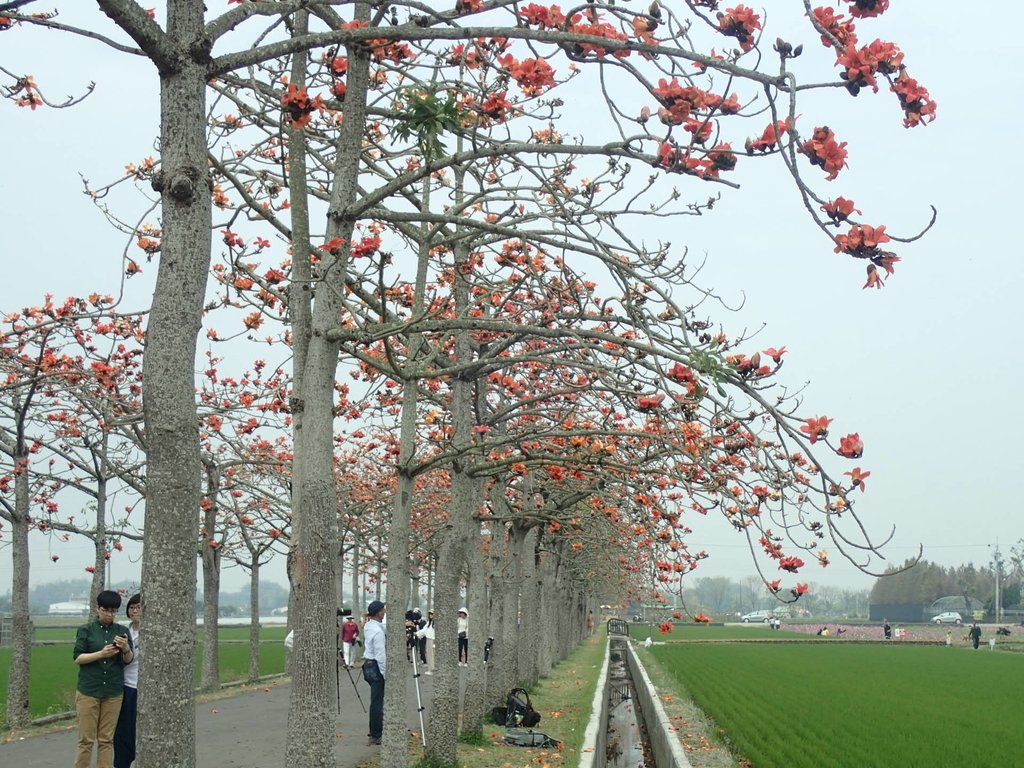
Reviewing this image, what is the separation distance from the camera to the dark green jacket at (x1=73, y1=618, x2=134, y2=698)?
8.34 meters

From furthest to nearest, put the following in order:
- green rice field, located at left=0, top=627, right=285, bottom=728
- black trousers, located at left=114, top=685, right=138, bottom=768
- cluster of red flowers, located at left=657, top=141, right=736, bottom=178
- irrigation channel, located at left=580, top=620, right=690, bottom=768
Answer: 1. green rice field, located at left=0, top=627, right=285, bottom=728
2. irrigation channel, located at left=580, top=620, right=690, bottom=768
3. black trousers, located at left=114, top=685, right=138, bottom=768
4. cluster of red flowers, located at left=657, top=141, right=736, bottom=178

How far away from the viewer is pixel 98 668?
8.37 meters

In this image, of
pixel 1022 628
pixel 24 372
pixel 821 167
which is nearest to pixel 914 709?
pixel 24 372

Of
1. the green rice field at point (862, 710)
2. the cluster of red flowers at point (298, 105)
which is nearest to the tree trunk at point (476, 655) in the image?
the green rice field at point (862, 710)

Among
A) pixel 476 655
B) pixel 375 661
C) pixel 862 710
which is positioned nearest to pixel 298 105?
pixel 375 661

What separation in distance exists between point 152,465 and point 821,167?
9.64ft

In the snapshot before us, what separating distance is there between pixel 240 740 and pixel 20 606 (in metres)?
3.34

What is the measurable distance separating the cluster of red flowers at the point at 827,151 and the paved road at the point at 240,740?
8577 millimetres

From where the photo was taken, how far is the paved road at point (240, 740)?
11531 millimetres

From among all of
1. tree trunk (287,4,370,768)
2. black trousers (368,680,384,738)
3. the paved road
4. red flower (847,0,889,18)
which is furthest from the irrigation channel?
red flower (847,0,889,18)

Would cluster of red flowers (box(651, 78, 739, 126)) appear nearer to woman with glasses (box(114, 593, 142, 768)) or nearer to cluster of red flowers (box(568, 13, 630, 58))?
cluster of red flowers (box(568, 13, 630, 58))

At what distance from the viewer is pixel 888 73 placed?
4.19 metres

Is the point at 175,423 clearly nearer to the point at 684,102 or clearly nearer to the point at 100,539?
the point at 684,102

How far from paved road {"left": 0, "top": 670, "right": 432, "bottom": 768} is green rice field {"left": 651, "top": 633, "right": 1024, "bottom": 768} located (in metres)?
5.19
